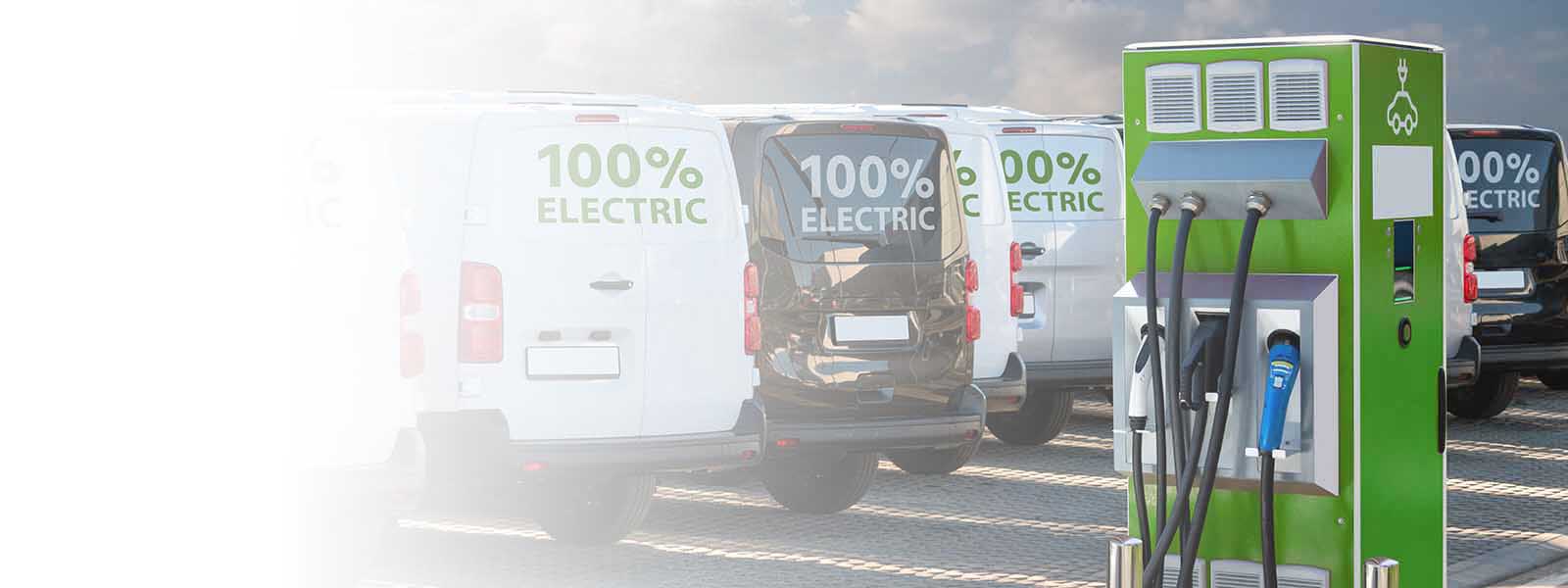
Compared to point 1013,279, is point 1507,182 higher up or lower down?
higher up

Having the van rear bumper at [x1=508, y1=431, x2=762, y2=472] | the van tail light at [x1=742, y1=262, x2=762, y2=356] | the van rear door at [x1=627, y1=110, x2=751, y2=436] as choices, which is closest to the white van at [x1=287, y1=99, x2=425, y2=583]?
the van rear bumper at [x1=508, y1=431, x2=762, y2=472]

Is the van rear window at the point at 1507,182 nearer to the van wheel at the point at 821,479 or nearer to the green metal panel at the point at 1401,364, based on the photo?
the van wheel at the point at 821,479

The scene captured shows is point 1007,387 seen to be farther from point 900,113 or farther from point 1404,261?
point 1404,261

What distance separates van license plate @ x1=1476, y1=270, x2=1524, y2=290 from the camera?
558 inches

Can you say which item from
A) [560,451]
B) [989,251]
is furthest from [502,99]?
[989,251]

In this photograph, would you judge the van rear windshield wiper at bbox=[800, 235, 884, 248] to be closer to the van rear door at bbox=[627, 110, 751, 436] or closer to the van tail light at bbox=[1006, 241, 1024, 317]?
the van rear door at bbox=[627, 110, 751, 436]

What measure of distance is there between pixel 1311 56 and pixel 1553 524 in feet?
17.4

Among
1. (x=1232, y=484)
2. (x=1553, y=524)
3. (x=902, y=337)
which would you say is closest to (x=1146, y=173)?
(x=1232, y=484)

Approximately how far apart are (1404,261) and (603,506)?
14.6 ft

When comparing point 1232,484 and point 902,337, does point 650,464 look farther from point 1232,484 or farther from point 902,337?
point 1232,484

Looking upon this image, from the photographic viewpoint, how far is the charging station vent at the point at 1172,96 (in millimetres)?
6098

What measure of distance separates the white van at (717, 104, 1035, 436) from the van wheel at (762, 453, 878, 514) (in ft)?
2.84

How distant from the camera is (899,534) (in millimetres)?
10367

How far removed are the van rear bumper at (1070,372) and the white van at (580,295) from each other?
355cm
